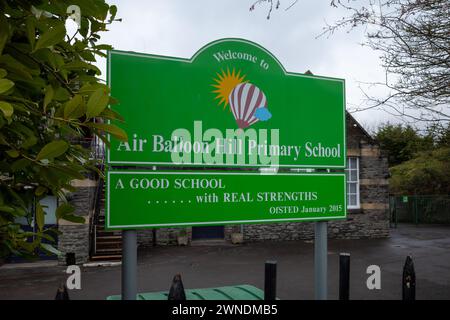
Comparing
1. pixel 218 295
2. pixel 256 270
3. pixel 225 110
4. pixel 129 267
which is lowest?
pixel 256 270

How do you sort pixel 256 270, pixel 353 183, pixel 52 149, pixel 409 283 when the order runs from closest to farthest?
1. pixel 52 149
2. pixel 409 283
3. pixel 256 270
4. pixel 353 183

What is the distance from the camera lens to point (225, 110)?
4125 millimetres

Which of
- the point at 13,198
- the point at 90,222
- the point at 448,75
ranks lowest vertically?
the point at 90,222

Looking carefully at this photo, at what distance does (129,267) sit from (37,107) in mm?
2171

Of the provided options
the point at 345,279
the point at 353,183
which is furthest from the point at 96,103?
the point at 353,183

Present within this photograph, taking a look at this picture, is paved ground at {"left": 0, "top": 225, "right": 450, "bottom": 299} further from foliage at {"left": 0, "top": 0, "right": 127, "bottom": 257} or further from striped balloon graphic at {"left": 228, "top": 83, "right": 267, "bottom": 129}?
foliage at {"left": 0, "top": 0, "right": 127, "bottom": 257}

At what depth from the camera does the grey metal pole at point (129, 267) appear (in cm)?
349

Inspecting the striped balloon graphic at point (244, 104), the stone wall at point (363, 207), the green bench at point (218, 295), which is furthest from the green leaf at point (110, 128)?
the stone wall at point (363, 207)

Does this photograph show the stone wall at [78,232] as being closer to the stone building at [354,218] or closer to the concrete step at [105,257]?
the concrete step at [105,257]

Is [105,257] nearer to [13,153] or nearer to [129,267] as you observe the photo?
[129,267]

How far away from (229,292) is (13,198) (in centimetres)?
326

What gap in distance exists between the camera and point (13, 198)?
182cm
